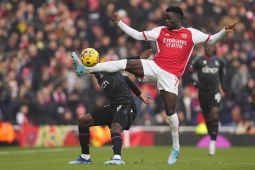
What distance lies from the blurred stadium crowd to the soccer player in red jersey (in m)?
10.8

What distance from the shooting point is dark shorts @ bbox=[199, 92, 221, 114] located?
74.0ft

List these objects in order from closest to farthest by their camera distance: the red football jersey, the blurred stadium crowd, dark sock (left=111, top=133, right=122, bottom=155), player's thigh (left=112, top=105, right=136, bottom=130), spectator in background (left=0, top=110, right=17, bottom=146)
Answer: dark sock (left=111, top=133, right=122, bottom=155) → player's thigh (left=112, top=105, right=136, bottom=130) → the red football jersey → spectator in background (left=0, top=110, right=17, bottom=146) → the blurred stadium crowd

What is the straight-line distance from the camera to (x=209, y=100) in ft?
74.0

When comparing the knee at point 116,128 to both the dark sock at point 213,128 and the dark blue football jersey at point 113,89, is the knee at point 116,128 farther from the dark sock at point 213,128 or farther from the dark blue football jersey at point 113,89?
the dark sock at point 213,128

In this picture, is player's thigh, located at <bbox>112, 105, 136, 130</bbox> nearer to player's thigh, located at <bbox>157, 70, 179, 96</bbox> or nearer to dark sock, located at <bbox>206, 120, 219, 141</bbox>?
player's thigh, located at <bbox>157, 70, 179, 96</bbox>

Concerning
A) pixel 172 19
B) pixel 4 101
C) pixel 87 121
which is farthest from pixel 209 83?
pixel 4 101

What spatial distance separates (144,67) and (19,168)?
3060mm

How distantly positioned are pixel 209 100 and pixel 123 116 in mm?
6382

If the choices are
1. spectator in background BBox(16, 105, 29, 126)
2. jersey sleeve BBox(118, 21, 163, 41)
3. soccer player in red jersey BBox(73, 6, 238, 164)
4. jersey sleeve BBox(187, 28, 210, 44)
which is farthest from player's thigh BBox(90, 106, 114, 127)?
spectator in background BBox(16, 105, 29, 126)

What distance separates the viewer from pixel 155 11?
3188cm

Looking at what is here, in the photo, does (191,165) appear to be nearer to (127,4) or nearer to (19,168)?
(19,168)

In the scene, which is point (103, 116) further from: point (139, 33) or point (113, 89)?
point (139, 33)

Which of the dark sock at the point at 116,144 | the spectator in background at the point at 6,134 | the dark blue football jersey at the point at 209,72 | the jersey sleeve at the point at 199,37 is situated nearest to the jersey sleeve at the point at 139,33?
the jersey sleeve at the point at 199,37

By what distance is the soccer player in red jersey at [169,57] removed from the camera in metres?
16.7
